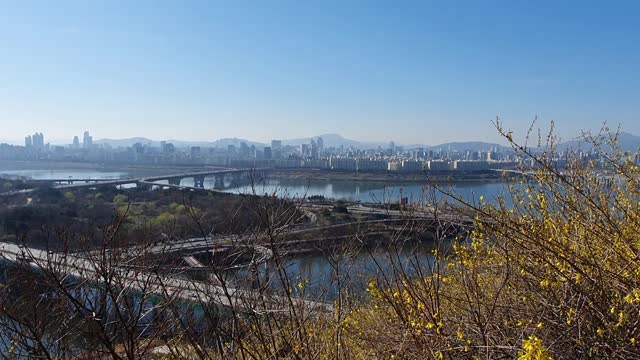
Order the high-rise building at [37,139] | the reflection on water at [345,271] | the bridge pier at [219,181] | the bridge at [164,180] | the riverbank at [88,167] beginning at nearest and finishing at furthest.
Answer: the reflection on water at [345,271] < the bridge at [164,180] < the bridge pier at [219,181] < the riverbank at [88,167] < the high-rise building at [37,139]

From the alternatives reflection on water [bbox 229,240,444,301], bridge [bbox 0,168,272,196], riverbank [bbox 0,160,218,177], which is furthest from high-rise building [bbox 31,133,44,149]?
reflection on water [bbox 229,240,444,301]

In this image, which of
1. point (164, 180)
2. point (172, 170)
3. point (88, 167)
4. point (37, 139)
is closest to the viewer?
point (164, 180)

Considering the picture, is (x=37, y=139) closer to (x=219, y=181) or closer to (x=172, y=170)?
(x=172, y=170)

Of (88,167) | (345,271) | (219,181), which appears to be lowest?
(219,181)

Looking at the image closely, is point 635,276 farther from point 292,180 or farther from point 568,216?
point 292,180

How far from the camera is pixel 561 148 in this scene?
3.21 metres

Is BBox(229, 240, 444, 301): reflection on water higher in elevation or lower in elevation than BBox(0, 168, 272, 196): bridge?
higher

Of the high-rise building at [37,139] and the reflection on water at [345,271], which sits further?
the high-rise building at [37,139]

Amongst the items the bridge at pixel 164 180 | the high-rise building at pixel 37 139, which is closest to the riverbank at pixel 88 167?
the bridge at pixel 164 180

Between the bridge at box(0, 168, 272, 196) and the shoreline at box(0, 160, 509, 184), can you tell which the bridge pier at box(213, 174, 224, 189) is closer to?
the bridge at box(0, 168, 272, 196)

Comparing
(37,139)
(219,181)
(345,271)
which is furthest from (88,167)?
(345,271)

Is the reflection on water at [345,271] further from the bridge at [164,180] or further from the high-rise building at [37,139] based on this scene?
the high-rise building at [37,139]

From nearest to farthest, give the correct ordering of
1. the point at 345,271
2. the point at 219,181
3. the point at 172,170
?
1. the point at 345,271
2. the point at 219,181
3. the point at 172,170

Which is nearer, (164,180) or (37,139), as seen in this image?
(164,180)
